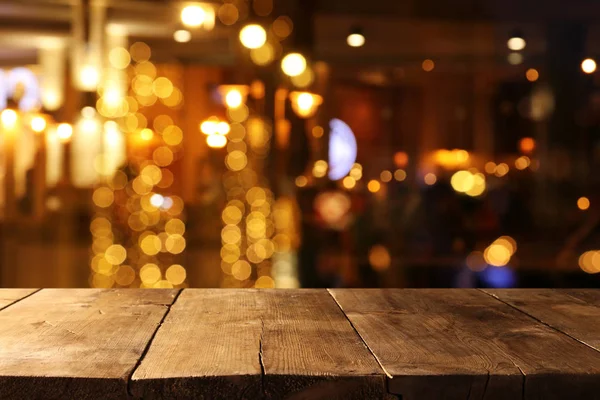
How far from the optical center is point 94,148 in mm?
6469

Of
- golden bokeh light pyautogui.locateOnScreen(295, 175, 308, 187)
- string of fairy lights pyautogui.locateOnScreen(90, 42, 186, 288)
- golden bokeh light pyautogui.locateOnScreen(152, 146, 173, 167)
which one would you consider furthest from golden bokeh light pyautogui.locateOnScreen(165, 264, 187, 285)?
golden bokeh light pyautogui.locateOnScreen(295, 175, 308, 187)

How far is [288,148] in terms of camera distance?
5.77 m

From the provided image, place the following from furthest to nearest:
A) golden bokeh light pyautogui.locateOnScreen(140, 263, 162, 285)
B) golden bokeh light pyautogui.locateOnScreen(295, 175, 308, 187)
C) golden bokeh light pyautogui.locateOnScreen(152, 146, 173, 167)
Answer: golden bokeh light pyautogui.locateOnScreen(152, 146, 173, 167), golden bokeh light pyautogui.locateOnScreen(140, 263, 162, 285), golden bokeh light pyautogui.locateOnScreen(295, 175, 308, 187)

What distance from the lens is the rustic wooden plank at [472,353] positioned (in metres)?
A: 0.65

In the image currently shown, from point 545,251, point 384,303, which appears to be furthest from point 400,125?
point 384,303

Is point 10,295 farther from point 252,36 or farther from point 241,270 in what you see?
point 252,36

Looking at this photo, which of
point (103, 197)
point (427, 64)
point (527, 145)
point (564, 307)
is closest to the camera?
point (564, 307)

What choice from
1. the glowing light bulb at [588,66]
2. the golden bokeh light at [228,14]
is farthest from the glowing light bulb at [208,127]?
the glowing light bulb at [588,66]

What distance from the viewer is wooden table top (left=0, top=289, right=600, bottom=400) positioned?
2.10ft

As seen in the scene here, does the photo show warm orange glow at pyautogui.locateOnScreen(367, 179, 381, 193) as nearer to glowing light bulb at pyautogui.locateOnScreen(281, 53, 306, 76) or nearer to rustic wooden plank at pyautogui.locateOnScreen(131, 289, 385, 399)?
glowing light bulb at pyautogui.locateOnScreen(281, 53, 306, 76)

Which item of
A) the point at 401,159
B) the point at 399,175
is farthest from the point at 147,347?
the point at 401,159

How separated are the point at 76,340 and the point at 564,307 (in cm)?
70

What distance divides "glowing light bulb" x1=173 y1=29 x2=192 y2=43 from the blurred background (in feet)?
0.25

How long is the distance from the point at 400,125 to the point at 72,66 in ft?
13.1
